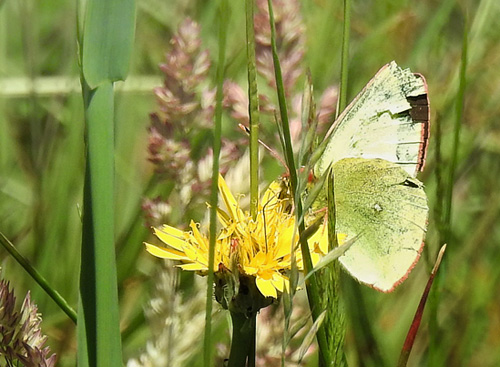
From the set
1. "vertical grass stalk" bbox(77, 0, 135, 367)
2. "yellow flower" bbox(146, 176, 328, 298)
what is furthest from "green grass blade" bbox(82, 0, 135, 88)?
"yellow flower" bbox(146, 176, 328, 298)

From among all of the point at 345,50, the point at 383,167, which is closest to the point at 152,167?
the point at 383,167

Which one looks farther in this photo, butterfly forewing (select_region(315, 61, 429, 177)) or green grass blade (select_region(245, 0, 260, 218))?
butterfly forewing (select_region(315, 61, 429, 177))

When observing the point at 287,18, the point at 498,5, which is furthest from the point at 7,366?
the point at 498,5

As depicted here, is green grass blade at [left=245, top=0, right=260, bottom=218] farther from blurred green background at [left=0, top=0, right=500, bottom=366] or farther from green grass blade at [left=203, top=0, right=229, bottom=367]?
blurred green background at [left=0, top=0, right=500, bottom=366]

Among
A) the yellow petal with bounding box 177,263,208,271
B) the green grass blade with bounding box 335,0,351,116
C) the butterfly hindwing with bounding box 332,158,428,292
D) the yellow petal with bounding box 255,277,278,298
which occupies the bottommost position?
the butterfly hindwing with bounding box 332,158,428,292

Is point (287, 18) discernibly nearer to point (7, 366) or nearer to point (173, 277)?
point (173, 277)

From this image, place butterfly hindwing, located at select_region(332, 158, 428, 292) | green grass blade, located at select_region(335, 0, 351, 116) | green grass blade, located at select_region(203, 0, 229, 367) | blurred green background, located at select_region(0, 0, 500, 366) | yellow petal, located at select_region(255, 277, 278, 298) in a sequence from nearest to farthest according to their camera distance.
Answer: green grass blade, located at select_region(203, 0, 229, 367) → yellow petal, located at select_region(255, 277, 278, 298) → green grass blade, located at select_region(335, 0, 351, 116) → butterfly hindwing, located at select_region(332, 158, 428, 292) → blurred green background, located at select_region(0, 0, 500, 366)

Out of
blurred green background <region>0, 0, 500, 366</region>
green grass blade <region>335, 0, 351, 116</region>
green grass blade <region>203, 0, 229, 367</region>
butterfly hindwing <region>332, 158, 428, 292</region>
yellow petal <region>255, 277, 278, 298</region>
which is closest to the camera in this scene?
green grass blade <region>203, 0, 229, 367</region>

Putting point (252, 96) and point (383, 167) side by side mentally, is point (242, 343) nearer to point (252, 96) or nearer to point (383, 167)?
point (252, 96)
